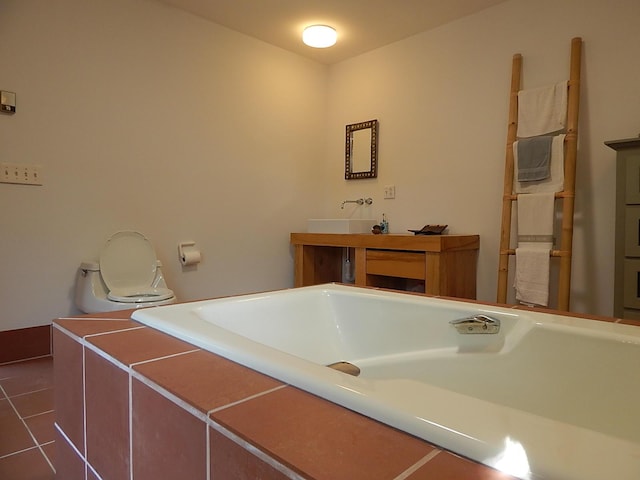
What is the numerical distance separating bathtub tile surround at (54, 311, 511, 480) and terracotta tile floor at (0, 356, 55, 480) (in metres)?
0.45

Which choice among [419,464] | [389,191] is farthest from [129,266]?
[419,464]

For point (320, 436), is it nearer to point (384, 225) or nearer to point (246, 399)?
point (246, 399)

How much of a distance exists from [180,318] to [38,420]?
39.4 inches

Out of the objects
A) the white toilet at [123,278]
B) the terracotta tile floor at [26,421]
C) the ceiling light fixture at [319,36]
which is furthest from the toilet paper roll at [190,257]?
the ceiling light fixture at [319,36]

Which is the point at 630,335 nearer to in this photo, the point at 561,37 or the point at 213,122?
the point at 561,37

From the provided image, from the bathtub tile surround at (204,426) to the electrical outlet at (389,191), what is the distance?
240 cm

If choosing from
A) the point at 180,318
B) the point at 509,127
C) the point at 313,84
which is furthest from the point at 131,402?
the point at 313,84

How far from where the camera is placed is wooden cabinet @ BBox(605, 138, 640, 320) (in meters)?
1.70

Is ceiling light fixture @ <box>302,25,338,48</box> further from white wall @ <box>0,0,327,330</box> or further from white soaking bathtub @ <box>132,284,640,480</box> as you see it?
white soaking bathtub @ <box>132,284,640,480</box>

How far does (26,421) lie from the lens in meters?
1.50

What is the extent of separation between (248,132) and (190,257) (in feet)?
3.37

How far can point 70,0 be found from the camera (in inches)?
85.7

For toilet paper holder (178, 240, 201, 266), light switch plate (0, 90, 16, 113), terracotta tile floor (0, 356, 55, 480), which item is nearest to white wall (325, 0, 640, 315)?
toilet paper holder (178, 240, 201, 266)

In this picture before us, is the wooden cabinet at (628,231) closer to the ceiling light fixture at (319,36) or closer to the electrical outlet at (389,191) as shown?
the electrical outlet at (389,191)
